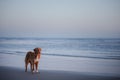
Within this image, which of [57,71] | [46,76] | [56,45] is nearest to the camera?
[46,76]

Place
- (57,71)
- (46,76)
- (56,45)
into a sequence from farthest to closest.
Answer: (56,45) → (57,71) → (46,76)

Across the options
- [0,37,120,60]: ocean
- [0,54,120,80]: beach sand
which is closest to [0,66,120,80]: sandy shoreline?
[0,54,120,80]: beach sand

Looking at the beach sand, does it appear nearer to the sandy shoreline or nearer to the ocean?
the sandy shoreline

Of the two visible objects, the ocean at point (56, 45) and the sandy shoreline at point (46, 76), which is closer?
the sandy shoreline at point (46, 76)

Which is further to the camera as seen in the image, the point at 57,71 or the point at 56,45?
the point at 56,45

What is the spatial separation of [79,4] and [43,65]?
1490mm

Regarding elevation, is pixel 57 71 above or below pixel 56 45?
below

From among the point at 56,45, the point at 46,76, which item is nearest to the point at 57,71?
the point at 46,76

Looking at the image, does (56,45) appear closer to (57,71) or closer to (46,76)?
(57,71)

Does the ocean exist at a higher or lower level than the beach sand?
higher

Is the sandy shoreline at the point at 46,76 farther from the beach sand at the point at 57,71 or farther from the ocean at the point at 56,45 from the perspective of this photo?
the ocean at the point at 56,45

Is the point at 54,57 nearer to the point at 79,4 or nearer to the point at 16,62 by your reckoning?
the point at 16,62

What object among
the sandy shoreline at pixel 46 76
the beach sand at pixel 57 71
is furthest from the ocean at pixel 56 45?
the sandy shoreline at pixel 46 76

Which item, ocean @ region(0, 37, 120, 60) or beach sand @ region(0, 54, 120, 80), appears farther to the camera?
ocean @ region(0, 37, 120, 60)
